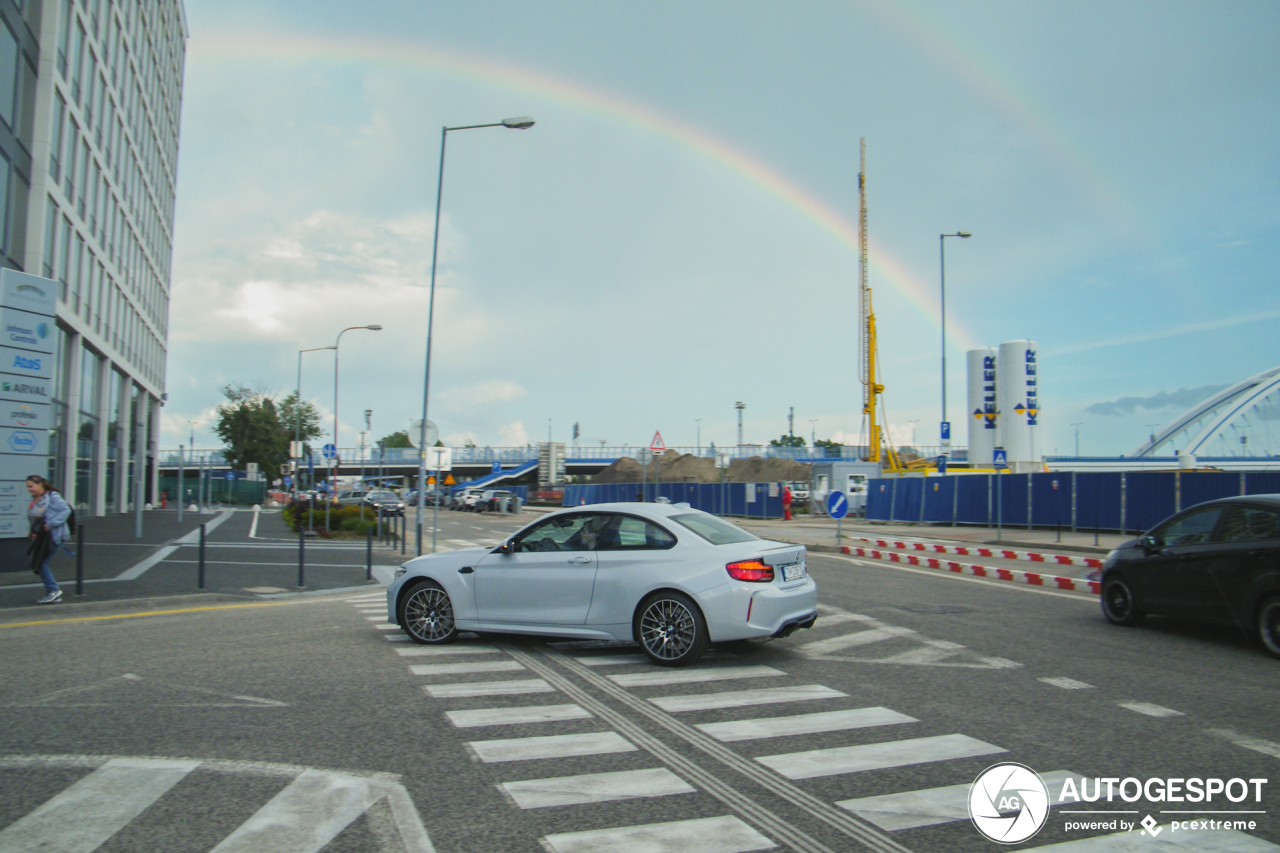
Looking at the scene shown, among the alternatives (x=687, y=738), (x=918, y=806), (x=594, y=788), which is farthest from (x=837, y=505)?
(x=594, y=788)

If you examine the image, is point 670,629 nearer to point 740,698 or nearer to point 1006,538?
point 740,698

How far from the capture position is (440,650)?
9.12 meters

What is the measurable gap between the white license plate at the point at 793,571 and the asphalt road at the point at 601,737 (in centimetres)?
80

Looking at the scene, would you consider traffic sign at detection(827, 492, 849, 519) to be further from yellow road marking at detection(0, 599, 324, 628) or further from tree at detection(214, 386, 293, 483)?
tree at detection(214, 386, 293, 483)

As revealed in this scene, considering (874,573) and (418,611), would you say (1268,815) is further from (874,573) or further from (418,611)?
(874,573)

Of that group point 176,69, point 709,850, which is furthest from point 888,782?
point 176,69

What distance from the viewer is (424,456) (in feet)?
74.6

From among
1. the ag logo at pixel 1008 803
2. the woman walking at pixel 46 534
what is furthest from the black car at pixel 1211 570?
the woman walking at pixel 46 534

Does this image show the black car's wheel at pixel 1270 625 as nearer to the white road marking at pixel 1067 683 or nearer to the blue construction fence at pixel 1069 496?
the white road marking at pixel 1067 683

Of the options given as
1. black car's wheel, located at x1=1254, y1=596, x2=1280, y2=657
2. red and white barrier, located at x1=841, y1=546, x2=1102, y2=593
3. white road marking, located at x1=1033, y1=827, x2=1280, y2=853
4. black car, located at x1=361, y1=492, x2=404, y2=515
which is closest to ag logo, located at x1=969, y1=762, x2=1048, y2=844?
white road marking, located at x1=1033, y1=827, x2=1280, y2=853

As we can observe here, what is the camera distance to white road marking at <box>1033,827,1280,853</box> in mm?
3984

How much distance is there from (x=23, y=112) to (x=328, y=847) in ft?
102

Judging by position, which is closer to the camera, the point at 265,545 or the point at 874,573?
the point at 874,573

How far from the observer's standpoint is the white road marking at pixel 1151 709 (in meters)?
6.38
